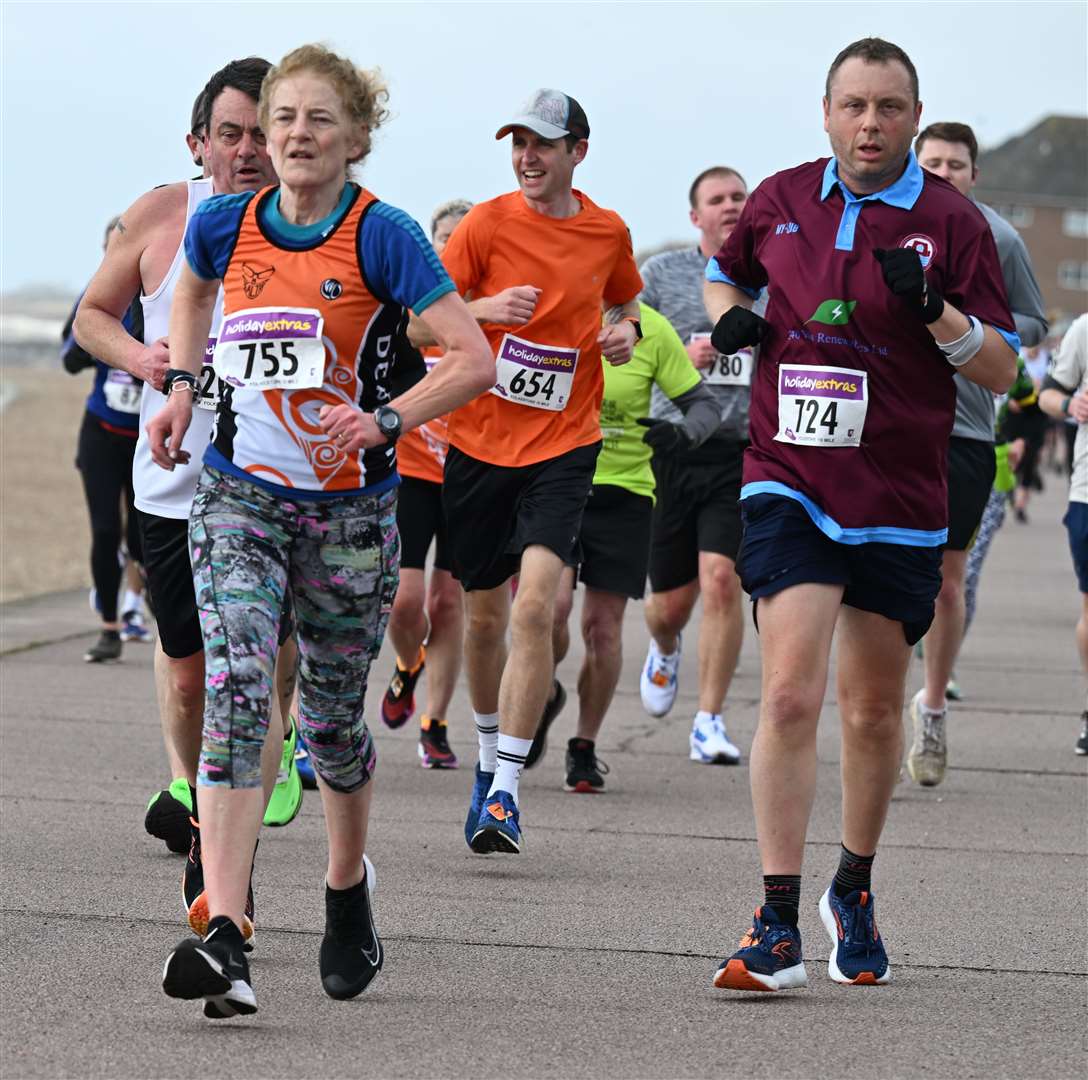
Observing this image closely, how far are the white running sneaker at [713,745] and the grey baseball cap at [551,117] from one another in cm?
289

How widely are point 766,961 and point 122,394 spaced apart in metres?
6.62

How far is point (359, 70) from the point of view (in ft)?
16.1

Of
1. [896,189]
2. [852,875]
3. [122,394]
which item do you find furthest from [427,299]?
[122,394]

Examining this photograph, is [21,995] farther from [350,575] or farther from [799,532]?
[799,532]

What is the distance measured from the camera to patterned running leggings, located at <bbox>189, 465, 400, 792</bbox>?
4.61m

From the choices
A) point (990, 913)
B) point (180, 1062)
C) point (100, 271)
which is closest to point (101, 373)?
point (100, 271)

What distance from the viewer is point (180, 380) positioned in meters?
4.98

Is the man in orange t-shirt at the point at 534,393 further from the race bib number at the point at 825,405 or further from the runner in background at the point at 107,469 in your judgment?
the runner in background at the point at 107,469

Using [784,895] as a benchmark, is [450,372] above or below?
above

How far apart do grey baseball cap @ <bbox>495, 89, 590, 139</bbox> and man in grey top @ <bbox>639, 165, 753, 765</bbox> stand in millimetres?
1856

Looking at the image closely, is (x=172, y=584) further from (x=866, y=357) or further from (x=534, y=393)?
(x=866, y=357)

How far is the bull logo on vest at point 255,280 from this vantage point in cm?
478

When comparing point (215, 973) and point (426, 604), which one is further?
point (426, 604)

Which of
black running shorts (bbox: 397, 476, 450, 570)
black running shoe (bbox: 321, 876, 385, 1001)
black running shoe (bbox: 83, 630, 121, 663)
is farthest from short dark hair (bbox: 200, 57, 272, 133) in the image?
black running shoe (bbox: 83, 630, 121, 663)
